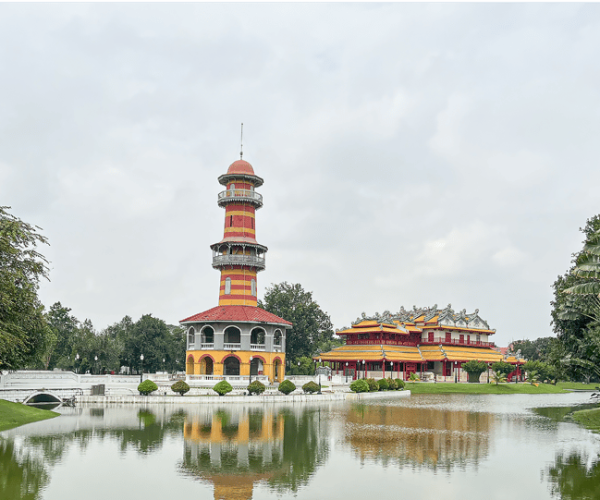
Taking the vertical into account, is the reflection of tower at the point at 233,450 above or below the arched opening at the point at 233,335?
below

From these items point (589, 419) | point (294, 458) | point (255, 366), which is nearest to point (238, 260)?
point (255, 366)

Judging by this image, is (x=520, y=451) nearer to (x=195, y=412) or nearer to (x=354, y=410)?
(x=354, y=410)

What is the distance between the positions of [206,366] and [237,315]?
270 inches

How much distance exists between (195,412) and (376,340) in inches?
1731

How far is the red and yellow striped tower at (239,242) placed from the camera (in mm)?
64188

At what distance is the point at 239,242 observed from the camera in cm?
6366

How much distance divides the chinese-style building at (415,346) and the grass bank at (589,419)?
35.1 m

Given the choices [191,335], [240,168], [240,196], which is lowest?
[191,335]

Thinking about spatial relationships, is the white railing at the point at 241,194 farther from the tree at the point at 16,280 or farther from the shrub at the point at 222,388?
the tree at the point at 16,280

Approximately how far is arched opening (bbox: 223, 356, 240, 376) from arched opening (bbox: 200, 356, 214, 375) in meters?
1.57

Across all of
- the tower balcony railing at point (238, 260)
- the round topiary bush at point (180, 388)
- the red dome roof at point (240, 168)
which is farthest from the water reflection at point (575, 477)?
the red dome roof at point (240, 168)

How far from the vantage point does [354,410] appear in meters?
41.8

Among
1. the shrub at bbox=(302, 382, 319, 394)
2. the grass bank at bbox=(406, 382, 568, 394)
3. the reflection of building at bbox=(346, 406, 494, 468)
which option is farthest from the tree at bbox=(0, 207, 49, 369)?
the grass bank at bbox=(406, 382, 568, 394)

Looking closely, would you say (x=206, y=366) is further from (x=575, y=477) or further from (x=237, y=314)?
(x=575, y=477)
